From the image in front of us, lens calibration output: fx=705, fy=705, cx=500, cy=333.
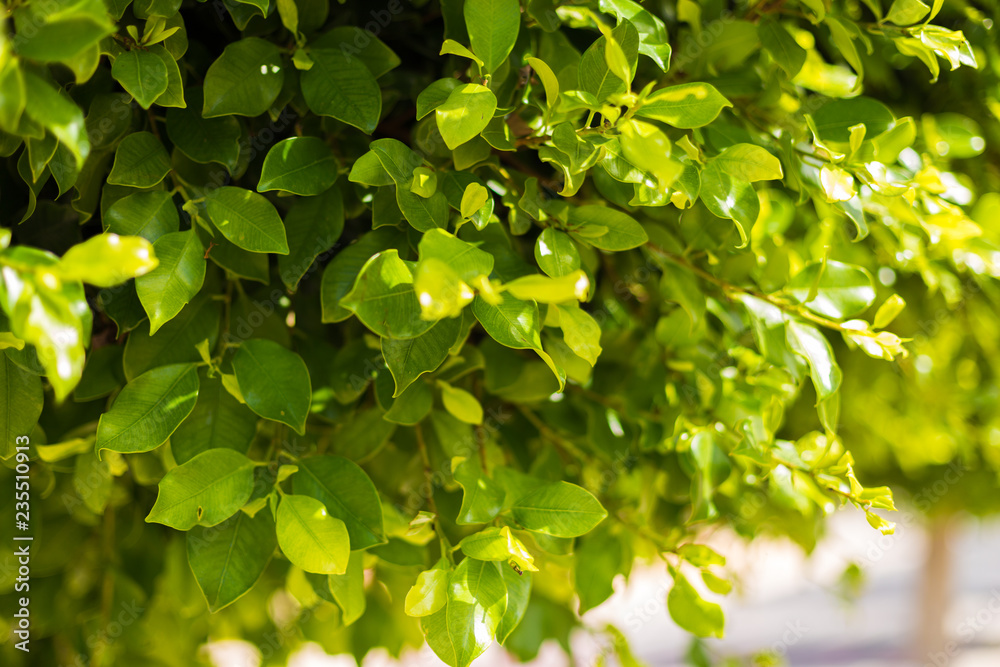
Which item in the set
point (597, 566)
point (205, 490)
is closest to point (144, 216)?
point (205, 490)

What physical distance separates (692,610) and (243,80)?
1.31 ft

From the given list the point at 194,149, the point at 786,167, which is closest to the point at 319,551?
the point at 194,149

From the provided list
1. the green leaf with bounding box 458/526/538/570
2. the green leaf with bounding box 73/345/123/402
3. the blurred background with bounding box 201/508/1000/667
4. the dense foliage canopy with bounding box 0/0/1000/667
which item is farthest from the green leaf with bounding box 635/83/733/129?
the blurred background with bounding box 201/508/1000/667

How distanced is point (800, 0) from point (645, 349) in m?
0.22

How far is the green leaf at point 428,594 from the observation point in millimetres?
329

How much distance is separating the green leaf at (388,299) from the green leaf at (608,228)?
0.10m

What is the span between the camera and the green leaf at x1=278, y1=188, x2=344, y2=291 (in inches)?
14.3

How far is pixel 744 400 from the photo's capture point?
17.2 inches

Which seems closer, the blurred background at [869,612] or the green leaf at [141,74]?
the green leaf at [141,74]

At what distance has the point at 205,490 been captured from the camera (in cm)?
34

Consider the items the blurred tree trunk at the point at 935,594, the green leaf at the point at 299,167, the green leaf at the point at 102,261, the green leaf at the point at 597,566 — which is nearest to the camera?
the green leaf at the point at 102,261

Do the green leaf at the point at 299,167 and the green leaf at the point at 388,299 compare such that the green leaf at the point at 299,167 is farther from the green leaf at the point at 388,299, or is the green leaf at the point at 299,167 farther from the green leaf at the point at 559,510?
the green leaf at the point at 559,510

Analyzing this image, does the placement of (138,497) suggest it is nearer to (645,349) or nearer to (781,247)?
(645,349)

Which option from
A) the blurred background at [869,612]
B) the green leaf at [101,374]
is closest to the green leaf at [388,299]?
the green leaf at [101,374]
